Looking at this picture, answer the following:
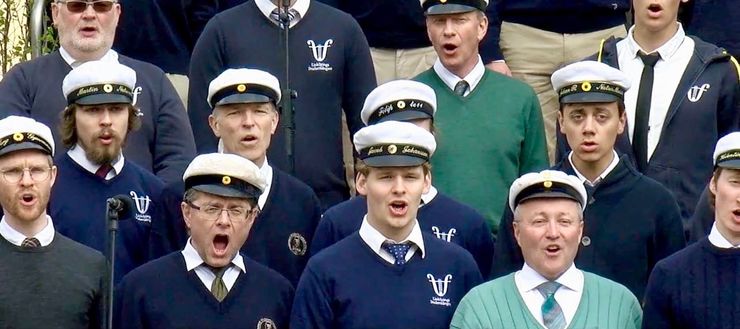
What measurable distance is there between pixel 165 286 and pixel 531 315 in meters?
1.85

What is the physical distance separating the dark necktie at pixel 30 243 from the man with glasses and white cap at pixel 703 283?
305 centimetres

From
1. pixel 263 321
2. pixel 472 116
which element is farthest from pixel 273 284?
pixel 472 116

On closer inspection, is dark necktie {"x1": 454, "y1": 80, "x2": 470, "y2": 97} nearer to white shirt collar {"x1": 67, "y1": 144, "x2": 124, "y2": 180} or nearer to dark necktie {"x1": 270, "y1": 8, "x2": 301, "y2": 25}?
dark necktie {"x1": 270, "y1": 8, "x2": 301, "y2": 25}

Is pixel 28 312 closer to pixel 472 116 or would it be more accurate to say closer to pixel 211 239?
pixel 211 239

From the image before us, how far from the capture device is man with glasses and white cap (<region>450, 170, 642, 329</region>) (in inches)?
438

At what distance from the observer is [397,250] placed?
11.6 m

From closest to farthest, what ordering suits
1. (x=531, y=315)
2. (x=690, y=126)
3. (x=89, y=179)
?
(x=531, y=315), (x=89, y=179), (x=690, y=126)

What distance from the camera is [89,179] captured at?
12.3 m

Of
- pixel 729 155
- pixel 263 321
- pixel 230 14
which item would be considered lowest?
pixel 263 321

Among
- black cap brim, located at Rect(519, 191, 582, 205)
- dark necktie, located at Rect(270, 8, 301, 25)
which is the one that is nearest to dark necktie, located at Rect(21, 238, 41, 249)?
black cap brim, located at Rect(519, 191, 582, 205)

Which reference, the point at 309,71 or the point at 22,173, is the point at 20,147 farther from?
the point at 309,71

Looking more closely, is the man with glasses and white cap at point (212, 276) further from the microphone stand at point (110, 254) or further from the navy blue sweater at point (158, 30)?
the navy blue sweater at point (158, 30)

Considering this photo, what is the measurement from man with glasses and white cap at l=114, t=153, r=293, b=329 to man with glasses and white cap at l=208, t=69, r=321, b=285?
1.23 feet

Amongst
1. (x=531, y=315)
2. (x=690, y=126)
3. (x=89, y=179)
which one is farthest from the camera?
(x=690, y=126)
